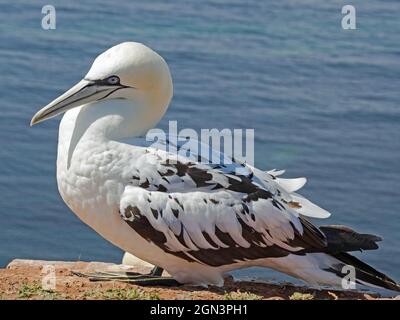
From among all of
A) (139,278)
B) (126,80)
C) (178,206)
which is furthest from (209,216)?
(126,80)

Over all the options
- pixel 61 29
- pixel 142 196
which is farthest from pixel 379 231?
pixel 61 29

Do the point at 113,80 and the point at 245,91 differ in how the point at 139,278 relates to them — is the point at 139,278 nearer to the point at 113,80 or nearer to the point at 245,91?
the point at 113,80

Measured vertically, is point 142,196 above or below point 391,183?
above

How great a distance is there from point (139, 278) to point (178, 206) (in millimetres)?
698

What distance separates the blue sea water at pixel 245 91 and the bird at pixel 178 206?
286 cm

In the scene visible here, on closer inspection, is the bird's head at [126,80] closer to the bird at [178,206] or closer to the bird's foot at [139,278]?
the bird at [178,206]

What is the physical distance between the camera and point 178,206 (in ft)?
32.3

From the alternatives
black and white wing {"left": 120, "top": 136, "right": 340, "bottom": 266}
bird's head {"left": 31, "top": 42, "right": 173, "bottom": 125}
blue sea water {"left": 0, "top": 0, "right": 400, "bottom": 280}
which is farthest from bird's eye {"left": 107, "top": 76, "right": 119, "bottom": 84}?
blue sea water {"left": 0, "top": 0, "right": 400, "bottom": 280}

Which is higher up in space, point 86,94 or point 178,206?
point 86,94

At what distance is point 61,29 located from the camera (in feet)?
61.1

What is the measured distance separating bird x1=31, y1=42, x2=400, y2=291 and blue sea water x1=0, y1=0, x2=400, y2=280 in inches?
113

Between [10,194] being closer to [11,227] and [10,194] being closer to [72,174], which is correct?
[11,227]

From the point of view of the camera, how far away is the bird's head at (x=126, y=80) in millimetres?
10211

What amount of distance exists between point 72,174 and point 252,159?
197 inches
